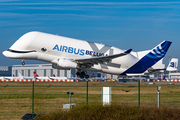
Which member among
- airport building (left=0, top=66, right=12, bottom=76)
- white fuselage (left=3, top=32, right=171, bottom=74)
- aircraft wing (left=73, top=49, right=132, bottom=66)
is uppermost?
white fuselage (left=3, top=32, right=171, bottom=74)

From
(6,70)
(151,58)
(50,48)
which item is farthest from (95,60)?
(6,70)

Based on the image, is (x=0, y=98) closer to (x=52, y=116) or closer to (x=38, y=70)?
(x=52, y=116)

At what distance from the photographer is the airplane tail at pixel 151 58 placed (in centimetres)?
4098

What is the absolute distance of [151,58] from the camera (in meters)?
43.4

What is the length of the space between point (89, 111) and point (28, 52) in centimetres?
2048

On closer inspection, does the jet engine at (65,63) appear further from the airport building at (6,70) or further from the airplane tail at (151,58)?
the airport building at (6,70)

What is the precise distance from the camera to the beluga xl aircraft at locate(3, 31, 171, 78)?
106ft

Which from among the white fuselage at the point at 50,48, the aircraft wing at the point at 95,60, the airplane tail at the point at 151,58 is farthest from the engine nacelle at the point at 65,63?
the airplane tail at the point at 151,58

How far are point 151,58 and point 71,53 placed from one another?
16.7 m

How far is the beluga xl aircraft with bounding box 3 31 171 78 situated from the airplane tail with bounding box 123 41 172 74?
26 centimetres

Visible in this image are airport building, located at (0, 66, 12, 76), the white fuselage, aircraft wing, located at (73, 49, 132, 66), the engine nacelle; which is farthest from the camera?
airport building, located at (0, 66, 12, 76)

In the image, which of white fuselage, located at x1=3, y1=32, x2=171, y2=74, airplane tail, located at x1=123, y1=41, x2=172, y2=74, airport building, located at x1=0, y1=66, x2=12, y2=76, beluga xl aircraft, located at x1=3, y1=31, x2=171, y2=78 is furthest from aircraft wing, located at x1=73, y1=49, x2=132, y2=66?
airport building, located at x1=0, y1=66, x2=12, y2=76

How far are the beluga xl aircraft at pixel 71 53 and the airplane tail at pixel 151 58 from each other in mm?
257

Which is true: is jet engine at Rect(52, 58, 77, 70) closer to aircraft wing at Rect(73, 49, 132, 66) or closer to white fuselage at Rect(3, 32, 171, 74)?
white fuselage at Rect(3, 32, 171, 74)
